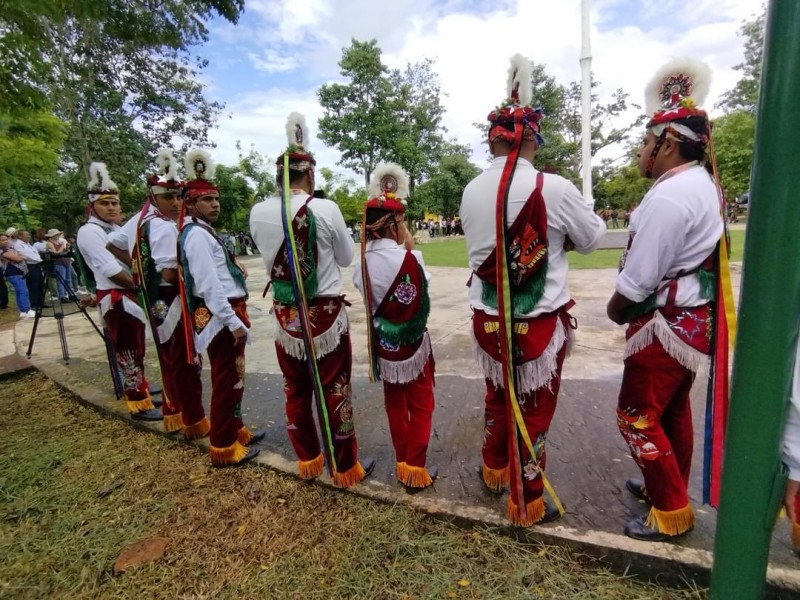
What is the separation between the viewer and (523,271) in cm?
199

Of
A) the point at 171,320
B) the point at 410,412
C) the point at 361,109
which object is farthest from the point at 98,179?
the point at 361,109

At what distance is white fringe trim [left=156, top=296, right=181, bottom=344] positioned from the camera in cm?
311

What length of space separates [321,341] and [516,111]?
5.10 ft

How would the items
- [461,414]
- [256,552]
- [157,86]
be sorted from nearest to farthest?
[256,552], [461,414], [157,86]

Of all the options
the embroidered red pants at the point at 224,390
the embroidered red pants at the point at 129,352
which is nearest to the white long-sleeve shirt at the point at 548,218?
the embroidered red pants at the point at 224,390

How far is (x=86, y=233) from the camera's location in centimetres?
349

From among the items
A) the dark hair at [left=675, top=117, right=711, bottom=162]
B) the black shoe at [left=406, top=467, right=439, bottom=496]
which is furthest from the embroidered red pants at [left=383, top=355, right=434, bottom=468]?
the dark hair at [left=675, top=117, right=711, bottom=162]

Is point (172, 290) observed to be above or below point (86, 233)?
below

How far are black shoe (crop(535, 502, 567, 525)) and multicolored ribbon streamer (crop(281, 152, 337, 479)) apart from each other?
1.16 meters

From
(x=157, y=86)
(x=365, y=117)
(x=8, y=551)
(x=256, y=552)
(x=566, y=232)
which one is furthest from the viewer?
(x=365, y=117)

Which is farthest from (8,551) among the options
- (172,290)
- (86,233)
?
(86,233)

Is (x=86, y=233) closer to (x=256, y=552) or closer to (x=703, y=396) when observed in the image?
(x=256, y=552)

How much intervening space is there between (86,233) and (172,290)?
1.00 metres

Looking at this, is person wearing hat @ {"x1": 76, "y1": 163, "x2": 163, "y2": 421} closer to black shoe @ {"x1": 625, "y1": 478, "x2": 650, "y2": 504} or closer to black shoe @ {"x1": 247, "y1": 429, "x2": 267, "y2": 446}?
black shoe @ {"x1": 247, "y1": 429, "x2": 267, "y2": 446}
